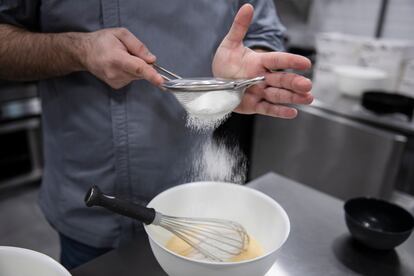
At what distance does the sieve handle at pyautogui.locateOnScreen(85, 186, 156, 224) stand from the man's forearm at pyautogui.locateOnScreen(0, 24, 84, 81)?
23cm

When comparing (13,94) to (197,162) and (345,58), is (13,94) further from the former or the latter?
(345,58)

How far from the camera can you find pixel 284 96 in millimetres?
576

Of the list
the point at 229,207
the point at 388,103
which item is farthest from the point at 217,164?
the point at 388,103

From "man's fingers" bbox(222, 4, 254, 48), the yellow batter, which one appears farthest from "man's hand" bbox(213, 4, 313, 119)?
the yellow batter

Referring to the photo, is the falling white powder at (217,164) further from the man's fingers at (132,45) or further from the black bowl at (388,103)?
the black bowl at (388,103)

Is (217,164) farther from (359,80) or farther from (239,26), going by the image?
(359,80)

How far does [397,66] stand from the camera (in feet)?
5.10

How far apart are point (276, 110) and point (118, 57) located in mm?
264

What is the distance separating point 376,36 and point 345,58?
0.42m

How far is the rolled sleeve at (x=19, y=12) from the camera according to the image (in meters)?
0.62

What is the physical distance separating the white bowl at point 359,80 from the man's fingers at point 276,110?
3.54 feet

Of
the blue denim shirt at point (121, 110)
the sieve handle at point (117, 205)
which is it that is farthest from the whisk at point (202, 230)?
the blue denim shirt at point (121, 110)

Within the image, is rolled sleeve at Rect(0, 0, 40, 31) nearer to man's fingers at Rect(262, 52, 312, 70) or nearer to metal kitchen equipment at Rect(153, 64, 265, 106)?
metal kitchen equipment at Rect(153, 64, 265, 106)

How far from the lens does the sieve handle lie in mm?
460
